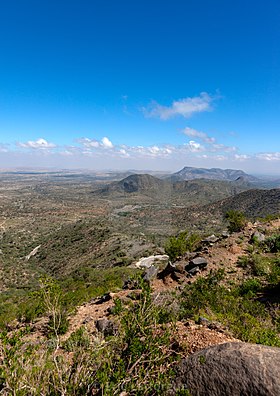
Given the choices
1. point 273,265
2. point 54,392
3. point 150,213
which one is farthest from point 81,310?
point 150,213

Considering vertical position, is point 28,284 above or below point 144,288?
below

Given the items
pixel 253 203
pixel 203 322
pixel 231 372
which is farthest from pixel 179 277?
pixel 253 203

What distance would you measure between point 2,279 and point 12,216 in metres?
88.3

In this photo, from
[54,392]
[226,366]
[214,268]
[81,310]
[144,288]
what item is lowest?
[81,310]

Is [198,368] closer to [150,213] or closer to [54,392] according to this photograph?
[54,392]

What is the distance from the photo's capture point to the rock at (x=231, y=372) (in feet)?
13.7

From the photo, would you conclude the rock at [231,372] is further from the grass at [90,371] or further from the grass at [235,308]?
the grass at [235,308]

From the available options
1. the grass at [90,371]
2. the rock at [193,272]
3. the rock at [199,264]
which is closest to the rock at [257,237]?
the rock at [199,264]

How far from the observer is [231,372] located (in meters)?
4.52

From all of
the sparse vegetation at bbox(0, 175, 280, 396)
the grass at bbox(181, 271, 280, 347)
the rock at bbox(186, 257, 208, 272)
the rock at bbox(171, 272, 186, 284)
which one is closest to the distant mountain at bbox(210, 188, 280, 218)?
the sparse vegetation at bbox(0, 175, 280, 396)

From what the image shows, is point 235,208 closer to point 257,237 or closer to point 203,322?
point 257,237

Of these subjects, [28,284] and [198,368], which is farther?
[28,284]

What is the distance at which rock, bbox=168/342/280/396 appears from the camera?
418cm

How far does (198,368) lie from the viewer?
4906 millimetres
